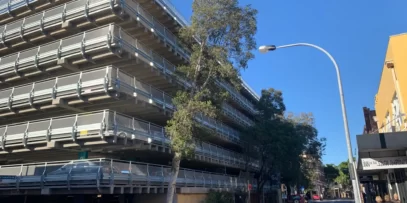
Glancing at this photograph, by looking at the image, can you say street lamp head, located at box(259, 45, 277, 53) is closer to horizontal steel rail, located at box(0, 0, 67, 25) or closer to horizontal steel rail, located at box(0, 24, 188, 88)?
horizontal steel rail, located at box(0, 24, 188, 88)

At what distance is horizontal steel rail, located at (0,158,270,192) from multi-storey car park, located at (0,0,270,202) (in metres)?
0.05

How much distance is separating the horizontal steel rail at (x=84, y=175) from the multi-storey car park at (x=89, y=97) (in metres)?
0.05

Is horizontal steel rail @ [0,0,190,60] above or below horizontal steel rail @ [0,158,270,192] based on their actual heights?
above

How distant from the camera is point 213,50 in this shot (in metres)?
20.5

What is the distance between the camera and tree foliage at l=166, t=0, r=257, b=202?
66.3ft

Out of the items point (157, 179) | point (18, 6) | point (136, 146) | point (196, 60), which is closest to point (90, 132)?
point (136, 146)

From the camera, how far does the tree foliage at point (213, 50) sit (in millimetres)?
20222

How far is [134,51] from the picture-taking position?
20.8 m

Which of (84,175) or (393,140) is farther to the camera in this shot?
(84,175)

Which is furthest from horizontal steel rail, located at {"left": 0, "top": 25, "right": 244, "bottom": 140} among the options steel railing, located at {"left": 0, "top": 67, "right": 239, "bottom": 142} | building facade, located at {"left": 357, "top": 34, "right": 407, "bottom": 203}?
building facade, located at {"left": 357, "top": 34, "right": 407, "bottom": 203}

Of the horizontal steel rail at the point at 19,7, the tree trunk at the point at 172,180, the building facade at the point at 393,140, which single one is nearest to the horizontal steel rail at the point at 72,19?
the horizontal steel rail at the point at 19,7

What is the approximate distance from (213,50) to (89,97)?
7.99 meters

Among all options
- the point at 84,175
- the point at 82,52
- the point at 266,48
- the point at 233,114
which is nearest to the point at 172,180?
the point at 84,175

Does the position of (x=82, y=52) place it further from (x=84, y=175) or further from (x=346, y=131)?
(x=346, y=131)
